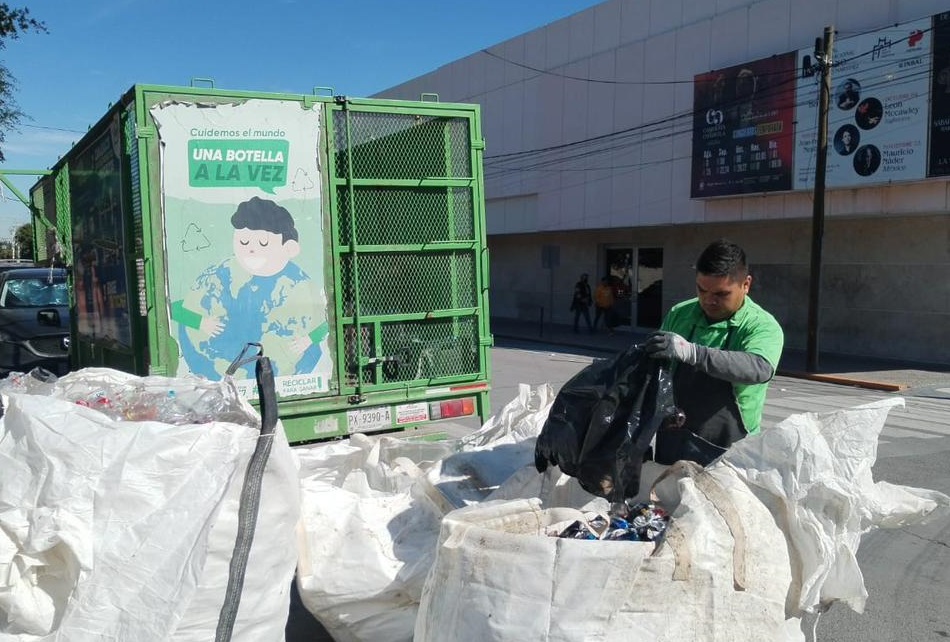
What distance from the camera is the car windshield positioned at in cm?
1085

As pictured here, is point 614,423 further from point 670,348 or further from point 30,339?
point 30,339

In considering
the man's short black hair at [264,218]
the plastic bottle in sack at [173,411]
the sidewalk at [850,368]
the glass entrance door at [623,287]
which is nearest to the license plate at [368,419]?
the man's short black hair at [264,218]

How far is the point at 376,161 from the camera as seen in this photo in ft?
17.7

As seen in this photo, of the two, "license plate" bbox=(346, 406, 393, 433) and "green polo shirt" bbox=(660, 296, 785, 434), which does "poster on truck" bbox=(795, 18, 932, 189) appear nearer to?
"license plate" bbox=(346, 406, 393, 433)

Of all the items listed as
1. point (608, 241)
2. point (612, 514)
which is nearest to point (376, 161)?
point (612, 514)

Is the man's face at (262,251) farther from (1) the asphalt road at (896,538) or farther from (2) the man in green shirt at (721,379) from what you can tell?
(2) the man in green shirt at (721,379)

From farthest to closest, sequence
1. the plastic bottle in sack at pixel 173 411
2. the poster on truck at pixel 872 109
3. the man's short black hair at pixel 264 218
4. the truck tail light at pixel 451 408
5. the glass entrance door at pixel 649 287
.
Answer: the glass entrance door at pixel 649 287
the poster on truck at pixel 872 109
the truck tail light at pixel 451 408
the man's short black hair at pixel 264 218
the plastic bottle in sack at pixel 173 411

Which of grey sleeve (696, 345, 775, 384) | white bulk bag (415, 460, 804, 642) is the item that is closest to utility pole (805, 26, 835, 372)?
grey sleeve (696, 345, 775, 384)

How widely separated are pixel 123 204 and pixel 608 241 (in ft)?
64.4

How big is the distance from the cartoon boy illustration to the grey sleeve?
9.36 feet

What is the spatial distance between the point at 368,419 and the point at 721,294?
2.85 metres

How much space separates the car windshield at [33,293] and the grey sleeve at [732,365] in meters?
9.95

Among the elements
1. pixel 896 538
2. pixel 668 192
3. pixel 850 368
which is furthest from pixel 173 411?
pixel 668 192

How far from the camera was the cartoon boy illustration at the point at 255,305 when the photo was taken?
484 cm
